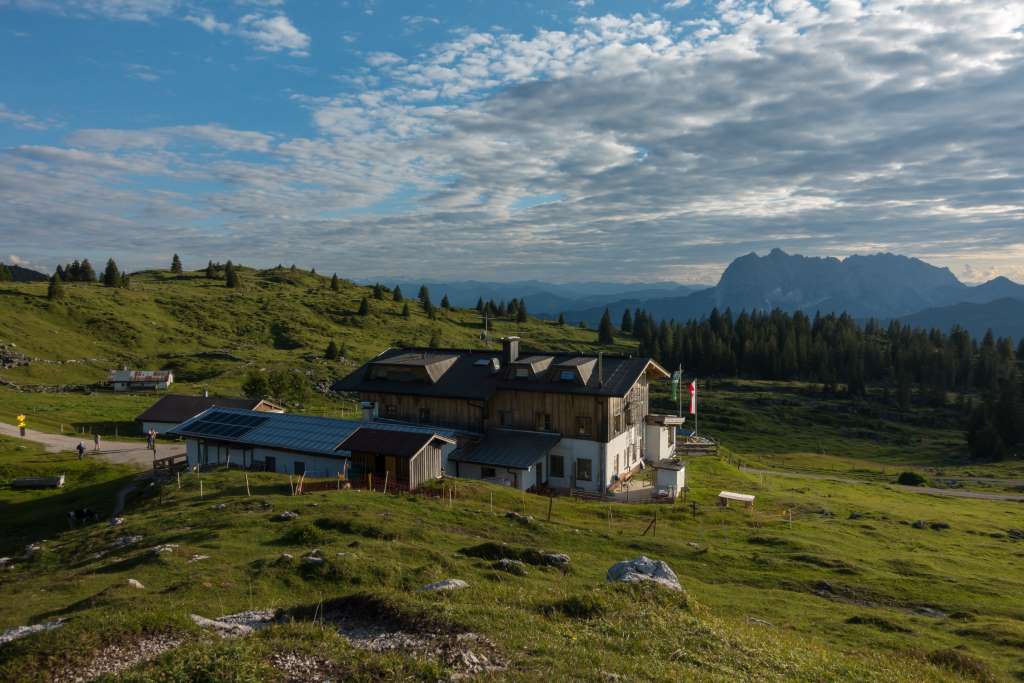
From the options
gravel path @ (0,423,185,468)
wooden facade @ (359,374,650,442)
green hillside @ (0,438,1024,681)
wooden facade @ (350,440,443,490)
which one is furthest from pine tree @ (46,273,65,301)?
wooden facade @ (350,440,443,490)

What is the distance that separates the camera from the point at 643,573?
2014cm

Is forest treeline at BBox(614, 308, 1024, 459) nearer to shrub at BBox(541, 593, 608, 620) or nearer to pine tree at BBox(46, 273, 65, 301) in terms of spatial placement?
pine tree at BBox(46, 273, 65, 301)

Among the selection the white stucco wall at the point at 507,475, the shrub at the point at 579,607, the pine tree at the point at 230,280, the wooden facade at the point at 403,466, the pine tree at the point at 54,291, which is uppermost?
the pine tree at the point at 230,280

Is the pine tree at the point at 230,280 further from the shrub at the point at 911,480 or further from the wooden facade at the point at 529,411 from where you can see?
the shrub at the point at 911,480

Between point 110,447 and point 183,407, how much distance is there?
374 inches

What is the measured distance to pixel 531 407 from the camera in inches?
1897

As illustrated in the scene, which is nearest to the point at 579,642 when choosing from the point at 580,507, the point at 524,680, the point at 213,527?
the point at 524,680

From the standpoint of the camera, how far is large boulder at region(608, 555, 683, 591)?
758 inches

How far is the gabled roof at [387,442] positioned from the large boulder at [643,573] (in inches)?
833

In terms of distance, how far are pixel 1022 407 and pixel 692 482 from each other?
334 ft

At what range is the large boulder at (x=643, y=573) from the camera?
63.2 feet

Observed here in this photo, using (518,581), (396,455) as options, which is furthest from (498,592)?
(396,455)

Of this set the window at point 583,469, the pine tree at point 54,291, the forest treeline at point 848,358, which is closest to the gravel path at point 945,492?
the window at point 583,469

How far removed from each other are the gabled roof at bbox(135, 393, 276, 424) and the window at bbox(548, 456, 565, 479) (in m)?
39.6
